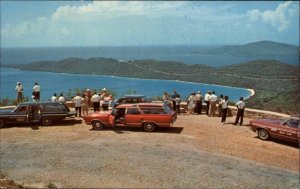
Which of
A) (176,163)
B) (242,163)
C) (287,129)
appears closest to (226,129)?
(287,129)

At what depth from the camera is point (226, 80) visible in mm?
85938

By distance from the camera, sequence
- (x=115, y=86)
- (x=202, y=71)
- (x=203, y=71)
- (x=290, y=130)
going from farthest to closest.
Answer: (x=202, y=71) < (x=203, y=71) < (x=115, y=86) < (x=290, y=130)

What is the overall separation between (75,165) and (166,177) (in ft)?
10.2

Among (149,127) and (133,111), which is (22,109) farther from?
(149,127)

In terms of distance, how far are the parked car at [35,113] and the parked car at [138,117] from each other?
1692 mm

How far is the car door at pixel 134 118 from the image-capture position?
712 inches

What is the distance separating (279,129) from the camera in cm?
1750

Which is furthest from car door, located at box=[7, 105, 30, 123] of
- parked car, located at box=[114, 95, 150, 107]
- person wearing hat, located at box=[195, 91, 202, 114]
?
person wearing hat, located at box=[195, 91, 202, 114]

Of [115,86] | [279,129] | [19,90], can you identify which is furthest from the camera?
[115,86]

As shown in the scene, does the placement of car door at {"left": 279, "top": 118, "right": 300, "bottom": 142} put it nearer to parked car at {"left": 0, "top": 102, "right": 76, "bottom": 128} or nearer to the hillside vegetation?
parked car at {"left": 0, "top": 102, "right": 76, "bottom": 128}

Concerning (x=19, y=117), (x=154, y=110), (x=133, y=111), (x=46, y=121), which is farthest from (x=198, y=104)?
(x=19, y=117)

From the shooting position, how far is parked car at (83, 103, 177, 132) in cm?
1798

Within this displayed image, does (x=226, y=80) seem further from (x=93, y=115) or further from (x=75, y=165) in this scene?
(x=75, y=165)

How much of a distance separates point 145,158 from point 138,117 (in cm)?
458
